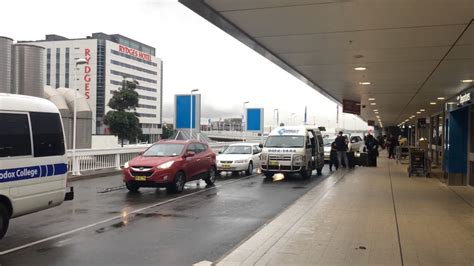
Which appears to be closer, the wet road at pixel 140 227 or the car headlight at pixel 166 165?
the wet road at pixel 140 227

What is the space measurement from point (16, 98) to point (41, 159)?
1.13m

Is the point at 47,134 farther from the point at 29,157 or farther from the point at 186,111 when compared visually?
the point at 186,111

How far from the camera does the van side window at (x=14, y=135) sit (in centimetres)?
736

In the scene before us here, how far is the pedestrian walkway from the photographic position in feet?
20.3

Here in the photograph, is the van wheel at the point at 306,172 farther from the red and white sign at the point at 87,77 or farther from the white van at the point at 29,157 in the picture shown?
the red and white sign at the point at 87,77

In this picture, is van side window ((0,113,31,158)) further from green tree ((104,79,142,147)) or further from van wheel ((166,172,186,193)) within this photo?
green tree ((104,79,142,147))

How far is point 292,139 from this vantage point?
Answer: 64.0 feet

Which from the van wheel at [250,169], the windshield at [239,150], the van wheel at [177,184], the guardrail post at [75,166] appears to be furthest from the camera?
the windshield at [239,150]

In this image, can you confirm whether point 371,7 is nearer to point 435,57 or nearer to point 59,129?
point 435,57

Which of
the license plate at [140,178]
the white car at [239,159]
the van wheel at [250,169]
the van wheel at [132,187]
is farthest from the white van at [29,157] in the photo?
the van wheel at [250,169]

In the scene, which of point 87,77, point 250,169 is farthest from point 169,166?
point 87,77

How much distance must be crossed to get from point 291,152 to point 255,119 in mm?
20414

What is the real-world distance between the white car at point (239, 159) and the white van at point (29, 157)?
1205 cm

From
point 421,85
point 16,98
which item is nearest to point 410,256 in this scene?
point 16,98
